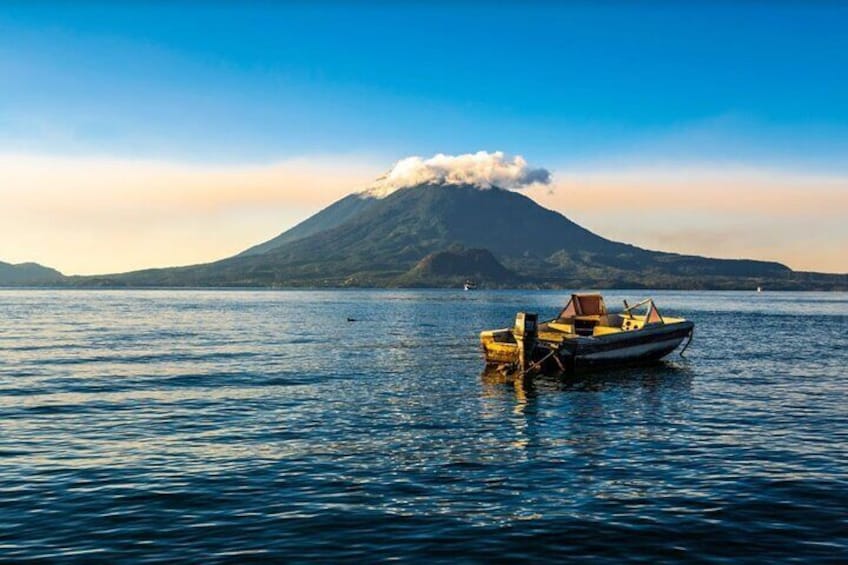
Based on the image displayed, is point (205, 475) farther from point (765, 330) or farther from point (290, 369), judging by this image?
point (765, 330)

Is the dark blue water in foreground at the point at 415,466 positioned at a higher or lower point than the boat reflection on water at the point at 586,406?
higher

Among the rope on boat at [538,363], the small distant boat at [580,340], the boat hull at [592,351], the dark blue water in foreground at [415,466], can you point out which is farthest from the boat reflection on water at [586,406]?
the small distant boat at [580,340]

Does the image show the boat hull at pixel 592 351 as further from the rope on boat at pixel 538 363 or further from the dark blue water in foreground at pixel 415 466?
the dark blue water in foreground at pixel 415 466

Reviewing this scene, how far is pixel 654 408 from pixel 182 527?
2128cm

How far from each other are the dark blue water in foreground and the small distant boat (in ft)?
7.21

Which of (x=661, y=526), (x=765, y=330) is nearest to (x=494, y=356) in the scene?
(x=661, y=526)

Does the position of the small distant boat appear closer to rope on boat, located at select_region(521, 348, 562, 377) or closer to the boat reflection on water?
rope on boat, located at select_region(521, 348, 562, 377)

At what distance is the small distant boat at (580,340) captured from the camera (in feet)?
132

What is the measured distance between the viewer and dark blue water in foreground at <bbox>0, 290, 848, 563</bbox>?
535 inches

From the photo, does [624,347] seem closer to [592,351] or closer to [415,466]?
[592,351]

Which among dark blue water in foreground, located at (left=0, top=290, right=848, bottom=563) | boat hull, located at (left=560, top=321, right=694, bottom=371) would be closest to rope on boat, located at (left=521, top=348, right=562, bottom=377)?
boat hull, located at (left=560, top=321, right=694, bottom=371)

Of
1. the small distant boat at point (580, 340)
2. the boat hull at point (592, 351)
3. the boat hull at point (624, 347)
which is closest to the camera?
the small distant boat at point (580, 340)

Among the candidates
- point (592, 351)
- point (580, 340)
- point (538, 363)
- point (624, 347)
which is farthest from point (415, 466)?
point (624, 347)

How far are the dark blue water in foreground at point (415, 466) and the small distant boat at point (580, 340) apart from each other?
2.20 metres
